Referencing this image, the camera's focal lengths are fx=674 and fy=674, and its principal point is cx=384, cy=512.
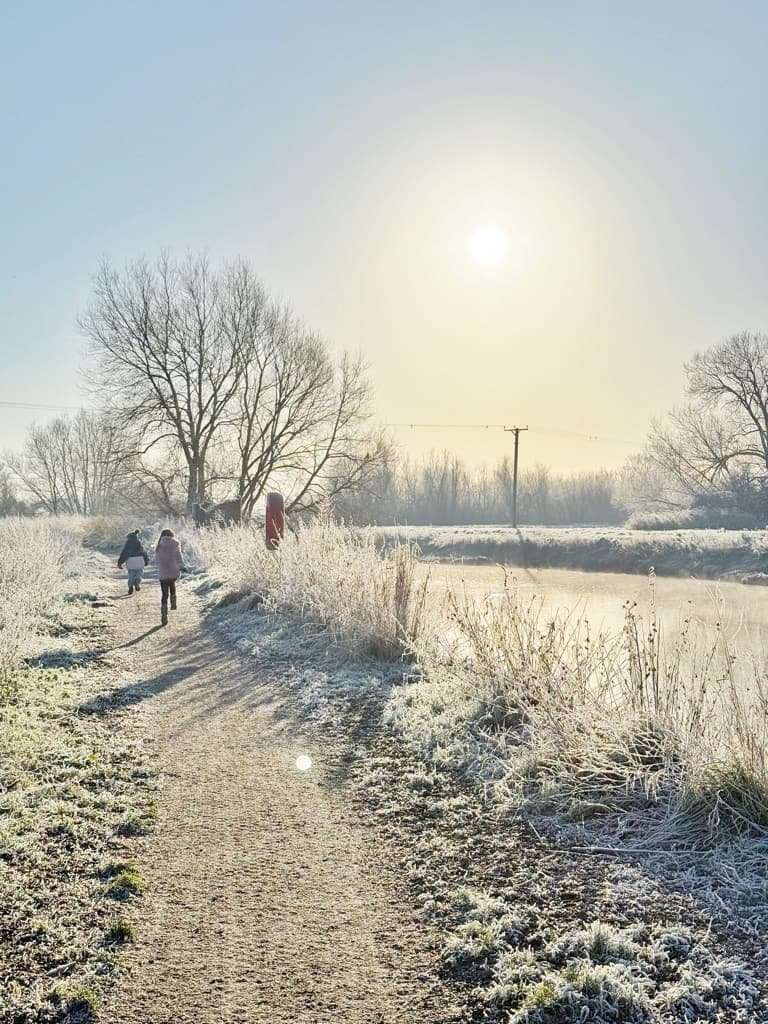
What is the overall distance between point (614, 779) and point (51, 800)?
137 inches

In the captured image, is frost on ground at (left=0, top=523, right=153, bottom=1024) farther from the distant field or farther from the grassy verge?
the distant field

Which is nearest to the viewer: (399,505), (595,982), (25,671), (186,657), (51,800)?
(595,982)

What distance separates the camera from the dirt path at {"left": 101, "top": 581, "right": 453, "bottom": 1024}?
257cm

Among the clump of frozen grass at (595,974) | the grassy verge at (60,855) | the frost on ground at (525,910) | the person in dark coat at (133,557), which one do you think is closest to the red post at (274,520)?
the person in dark coat at (133,557)

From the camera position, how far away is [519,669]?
564cm

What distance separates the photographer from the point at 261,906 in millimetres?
3211

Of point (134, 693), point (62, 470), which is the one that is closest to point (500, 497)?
point (62, 470)

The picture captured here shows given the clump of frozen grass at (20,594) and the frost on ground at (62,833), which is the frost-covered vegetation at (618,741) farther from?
the clump of frozen grass at (20,594)

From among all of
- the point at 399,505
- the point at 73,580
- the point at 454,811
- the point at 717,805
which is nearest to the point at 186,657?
the point at 454,811

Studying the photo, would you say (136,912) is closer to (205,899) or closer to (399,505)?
(205,899)

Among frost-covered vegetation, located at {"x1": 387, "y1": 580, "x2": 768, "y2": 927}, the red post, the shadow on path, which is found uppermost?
the red post

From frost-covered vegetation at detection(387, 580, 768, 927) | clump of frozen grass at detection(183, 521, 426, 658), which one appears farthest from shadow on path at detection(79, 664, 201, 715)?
frost-covered vegetation at detection(387, 580, 768, 927)

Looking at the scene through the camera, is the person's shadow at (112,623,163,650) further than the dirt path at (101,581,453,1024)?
Yes

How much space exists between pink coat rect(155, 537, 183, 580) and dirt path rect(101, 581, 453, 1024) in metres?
6.19
